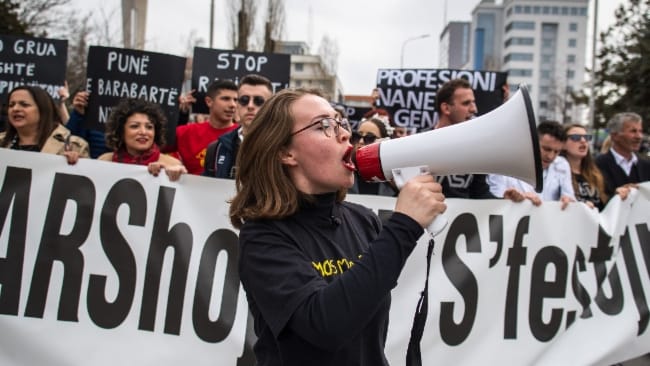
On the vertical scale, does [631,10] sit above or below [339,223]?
above

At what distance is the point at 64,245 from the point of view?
3.55 meters

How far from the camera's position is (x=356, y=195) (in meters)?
3.94

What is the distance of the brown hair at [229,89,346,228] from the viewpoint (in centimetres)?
171

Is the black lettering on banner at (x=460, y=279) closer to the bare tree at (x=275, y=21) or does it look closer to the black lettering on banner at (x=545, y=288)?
the black lettering on banner at (x=545, y=288)

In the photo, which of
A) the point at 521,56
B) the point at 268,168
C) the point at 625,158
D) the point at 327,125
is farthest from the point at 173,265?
the point at 521,56

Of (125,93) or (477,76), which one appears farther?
(477,76)

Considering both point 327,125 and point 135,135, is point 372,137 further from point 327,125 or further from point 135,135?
point 327,125

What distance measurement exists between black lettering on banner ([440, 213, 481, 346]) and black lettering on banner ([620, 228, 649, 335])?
97 cm

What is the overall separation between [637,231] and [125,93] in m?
3.84

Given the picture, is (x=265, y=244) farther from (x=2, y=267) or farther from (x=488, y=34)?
(x=488, y=34)

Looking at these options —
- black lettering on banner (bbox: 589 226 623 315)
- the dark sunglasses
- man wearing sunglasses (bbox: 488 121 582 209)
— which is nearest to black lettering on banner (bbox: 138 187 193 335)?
the dark sunglasses

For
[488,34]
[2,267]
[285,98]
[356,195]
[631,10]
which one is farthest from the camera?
[488,34]

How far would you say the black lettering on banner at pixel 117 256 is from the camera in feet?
11.5

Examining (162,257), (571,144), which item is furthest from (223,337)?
(571,144)
